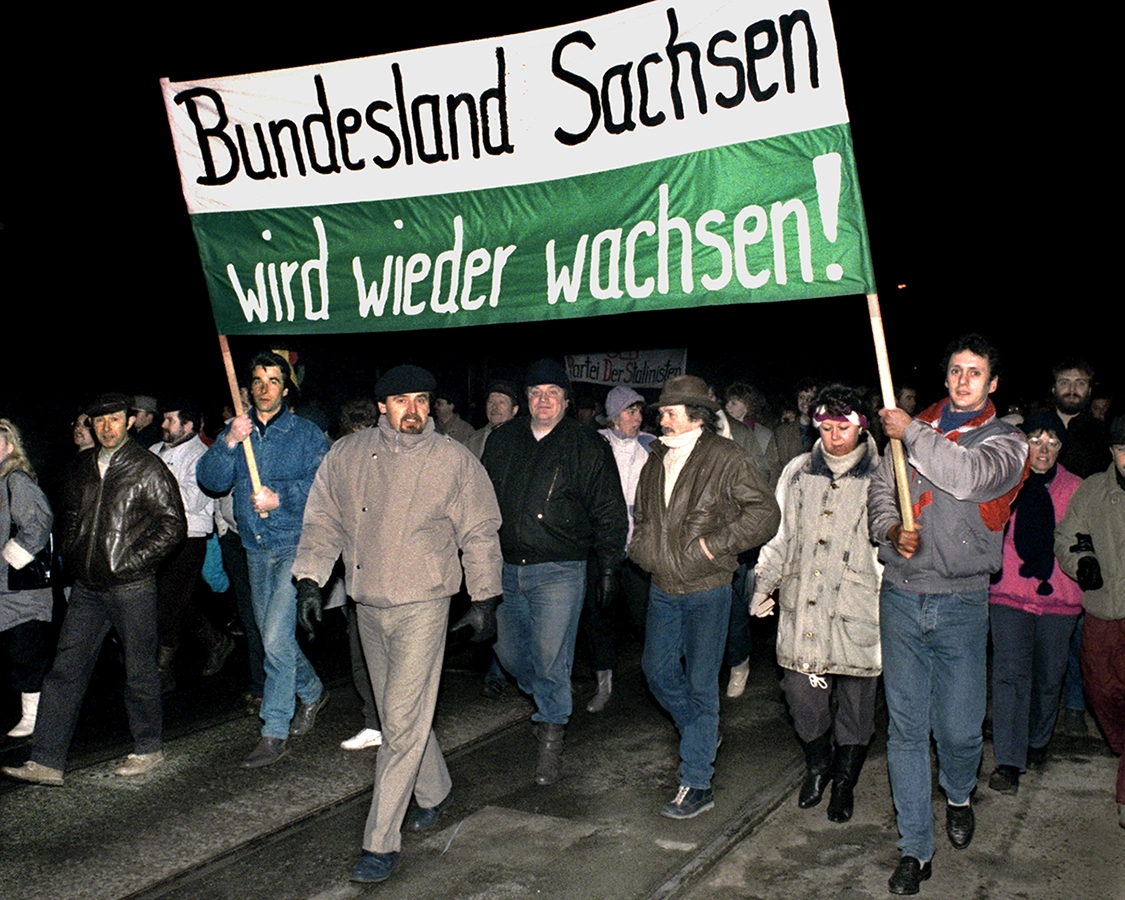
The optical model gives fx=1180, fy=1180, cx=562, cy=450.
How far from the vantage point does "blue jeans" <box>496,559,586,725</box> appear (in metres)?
6.37

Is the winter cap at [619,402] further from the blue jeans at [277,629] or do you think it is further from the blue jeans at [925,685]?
the blue jeans at [925,685]

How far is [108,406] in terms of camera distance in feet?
21.5

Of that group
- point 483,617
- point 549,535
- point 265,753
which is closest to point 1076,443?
point 549,535

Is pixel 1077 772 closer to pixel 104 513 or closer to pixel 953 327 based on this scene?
pixel 104 513

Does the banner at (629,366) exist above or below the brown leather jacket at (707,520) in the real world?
above

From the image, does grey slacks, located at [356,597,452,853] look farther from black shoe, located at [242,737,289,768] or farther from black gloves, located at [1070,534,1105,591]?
black gloves, located at [1070,534,1105,591]

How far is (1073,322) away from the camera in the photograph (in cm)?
5100

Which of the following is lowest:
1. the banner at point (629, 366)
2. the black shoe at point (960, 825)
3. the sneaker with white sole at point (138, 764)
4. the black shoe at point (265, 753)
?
the black shoe at point (960, 825)

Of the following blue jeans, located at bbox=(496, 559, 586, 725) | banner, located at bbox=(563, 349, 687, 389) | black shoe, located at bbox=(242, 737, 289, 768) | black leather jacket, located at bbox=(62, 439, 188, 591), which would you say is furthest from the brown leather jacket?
banner, located at bbox=(563, 349, 687, 389)

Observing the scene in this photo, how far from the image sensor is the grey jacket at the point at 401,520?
16.9 ft

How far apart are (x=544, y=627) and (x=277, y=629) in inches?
61.2

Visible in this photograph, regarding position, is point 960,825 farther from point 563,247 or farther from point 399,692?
point 563,247

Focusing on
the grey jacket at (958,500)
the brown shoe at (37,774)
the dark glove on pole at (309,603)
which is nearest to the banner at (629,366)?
the brown shoe at (37,774)

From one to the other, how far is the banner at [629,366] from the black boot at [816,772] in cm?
1120
